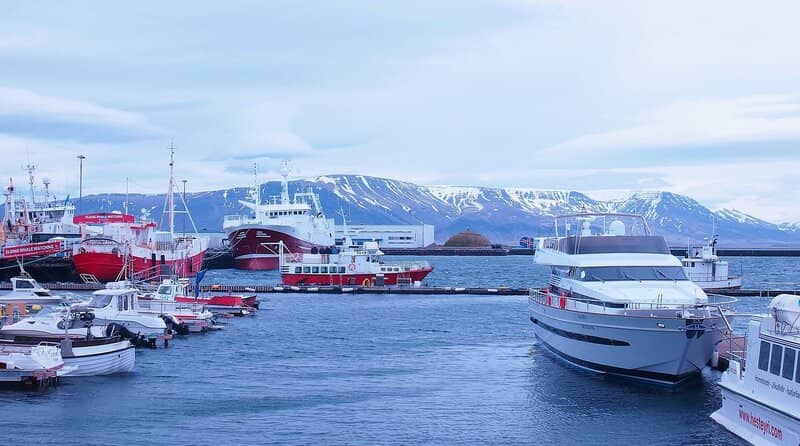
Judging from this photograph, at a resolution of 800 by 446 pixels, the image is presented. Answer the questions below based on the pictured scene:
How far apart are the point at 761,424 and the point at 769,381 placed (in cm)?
123

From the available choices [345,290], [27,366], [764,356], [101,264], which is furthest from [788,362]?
[101,264]

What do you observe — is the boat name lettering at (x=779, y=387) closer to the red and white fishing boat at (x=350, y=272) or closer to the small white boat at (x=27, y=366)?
the small white boat at (x=27, y=366)

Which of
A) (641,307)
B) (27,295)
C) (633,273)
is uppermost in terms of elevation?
(633,273)

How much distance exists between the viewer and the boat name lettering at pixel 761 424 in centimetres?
2286

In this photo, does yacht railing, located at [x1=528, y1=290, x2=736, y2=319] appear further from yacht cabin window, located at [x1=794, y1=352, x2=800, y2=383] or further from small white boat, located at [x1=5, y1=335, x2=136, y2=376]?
small white boat, located at [x1=5, y1=335, x2=136, y2=376]

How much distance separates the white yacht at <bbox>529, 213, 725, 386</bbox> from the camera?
30719mm

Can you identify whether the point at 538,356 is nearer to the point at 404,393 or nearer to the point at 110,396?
the point at 404,393

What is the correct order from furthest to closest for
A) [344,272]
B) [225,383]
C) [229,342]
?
1. [344,272]
2. [229,342]
3. [225,383]

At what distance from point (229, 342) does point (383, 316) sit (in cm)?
1660

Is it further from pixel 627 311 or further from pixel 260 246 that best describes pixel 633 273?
pixel 260 246

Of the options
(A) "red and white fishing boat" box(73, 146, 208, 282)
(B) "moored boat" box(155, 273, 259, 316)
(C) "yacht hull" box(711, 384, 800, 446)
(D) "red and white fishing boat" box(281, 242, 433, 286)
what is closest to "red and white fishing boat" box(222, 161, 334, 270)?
(A) "red and white fishing boat" box(73, 146, 208, 282)

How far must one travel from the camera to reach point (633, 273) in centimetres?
3512

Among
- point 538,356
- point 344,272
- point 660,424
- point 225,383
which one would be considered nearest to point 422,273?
point 344,272

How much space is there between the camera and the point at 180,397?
3198cm
